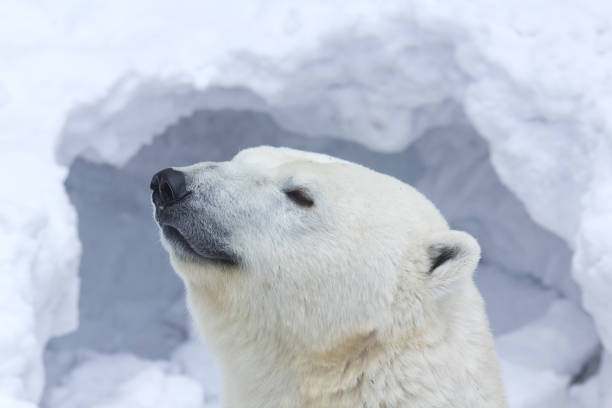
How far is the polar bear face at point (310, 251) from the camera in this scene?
2102mm

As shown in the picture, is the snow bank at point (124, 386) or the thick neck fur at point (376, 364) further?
the snow bank at point (124, 386)

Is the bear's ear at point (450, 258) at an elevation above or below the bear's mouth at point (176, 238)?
above

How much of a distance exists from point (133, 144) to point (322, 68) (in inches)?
44.9

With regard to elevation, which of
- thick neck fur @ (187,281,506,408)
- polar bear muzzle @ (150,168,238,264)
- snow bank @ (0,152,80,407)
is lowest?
snow bank @ (0,152,80,407)

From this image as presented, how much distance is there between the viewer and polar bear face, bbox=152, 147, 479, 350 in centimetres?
210

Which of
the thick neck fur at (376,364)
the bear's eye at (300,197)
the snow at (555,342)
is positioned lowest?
the snow at (555,342)

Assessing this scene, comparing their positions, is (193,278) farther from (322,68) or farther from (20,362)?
(322,68)

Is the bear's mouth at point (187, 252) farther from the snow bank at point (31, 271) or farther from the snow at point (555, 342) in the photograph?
the snow at point (555, 342)

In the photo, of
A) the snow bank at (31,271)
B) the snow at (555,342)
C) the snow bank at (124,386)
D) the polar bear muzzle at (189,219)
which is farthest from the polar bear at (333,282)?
the snow at (555,342)

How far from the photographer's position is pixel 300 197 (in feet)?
7.16

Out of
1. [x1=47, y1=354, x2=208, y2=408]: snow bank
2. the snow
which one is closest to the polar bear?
[x1=47, y1=354, x2=208, y2=408]: snow bank

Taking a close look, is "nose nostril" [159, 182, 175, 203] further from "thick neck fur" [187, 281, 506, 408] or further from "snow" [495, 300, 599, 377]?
"snow" [495, 300, 599, 377]

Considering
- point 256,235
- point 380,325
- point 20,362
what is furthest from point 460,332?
point 20,362

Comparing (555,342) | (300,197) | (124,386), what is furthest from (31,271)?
(555,342)
